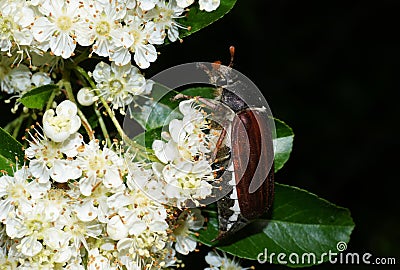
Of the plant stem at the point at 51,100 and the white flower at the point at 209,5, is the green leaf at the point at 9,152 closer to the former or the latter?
the plant stem at the point at 51,100

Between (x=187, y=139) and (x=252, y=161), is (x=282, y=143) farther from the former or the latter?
(x=187, y=139)

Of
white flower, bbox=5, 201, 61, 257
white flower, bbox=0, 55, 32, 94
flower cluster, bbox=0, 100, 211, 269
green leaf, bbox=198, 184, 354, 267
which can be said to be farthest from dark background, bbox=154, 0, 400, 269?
white flower, bbox=5, 201, 61, 257

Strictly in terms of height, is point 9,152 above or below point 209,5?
below

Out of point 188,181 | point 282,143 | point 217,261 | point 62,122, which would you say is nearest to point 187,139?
point 188,181

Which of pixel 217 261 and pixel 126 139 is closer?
pixel 126 139

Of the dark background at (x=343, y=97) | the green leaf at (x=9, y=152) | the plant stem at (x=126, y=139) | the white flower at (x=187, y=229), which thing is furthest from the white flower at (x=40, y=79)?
the dark background at (x=343, y=97)

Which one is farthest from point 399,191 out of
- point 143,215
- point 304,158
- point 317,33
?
point 143,215
